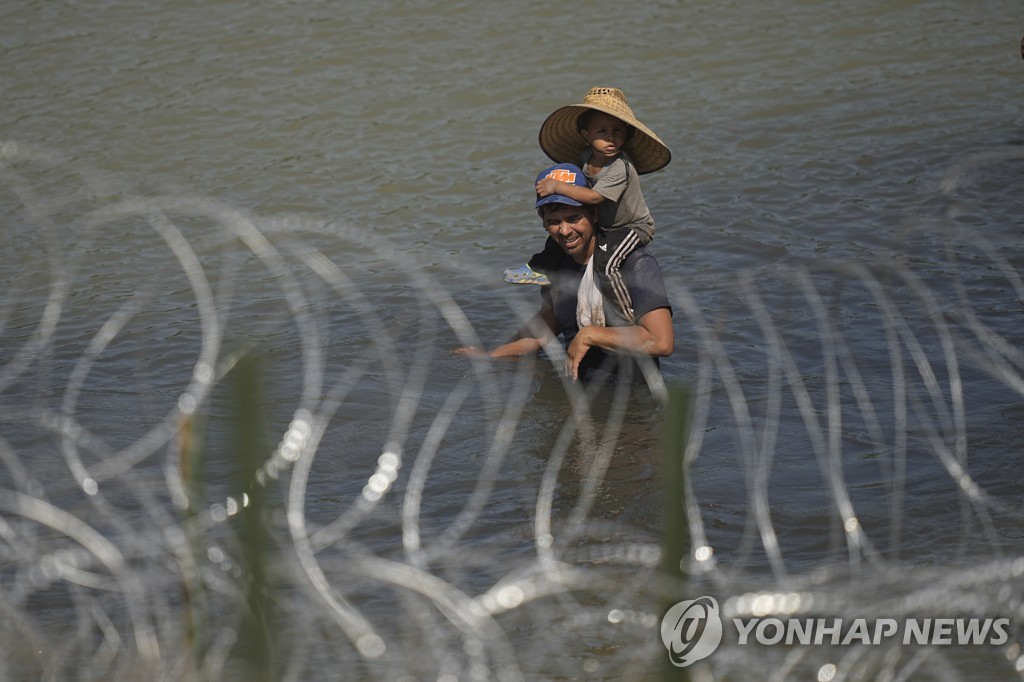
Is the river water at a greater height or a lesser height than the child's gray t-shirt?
lesser

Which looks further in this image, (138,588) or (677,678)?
(138,588)

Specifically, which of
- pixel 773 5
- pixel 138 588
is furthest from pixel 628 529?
pixel 773 5

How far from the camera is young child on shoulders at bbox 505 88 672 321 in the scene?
5.48 metres

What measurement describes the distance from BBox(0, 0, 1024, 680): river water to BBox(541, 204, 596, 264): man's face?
2.23 ft

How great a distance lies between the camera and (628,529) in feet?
16.1

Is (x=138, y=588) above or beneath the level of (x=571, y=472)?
above

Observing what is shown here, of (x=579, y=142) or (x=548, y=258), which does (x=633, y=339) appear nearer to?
(x=548, y=258)

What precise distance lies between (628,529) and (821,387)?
7.09ft

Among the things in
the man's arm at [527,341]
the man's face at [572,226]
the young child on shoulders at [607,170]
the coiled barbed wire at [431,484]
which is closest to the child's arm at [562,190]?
the young child on shoulders at [607,170]

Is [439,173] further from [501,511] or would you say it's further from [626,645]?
[626,645]

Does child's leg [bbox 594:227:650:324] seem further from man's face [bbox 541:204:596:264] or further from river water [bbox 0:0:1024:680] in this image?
river water [bbox 0:0:1024:680]

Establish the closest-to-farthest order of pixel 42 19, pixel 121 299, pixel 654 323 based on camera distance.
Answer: pixel 654 323 < pixel 121 299 < pixel 42 19

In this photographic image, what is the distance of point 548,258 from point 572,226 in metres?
0.55

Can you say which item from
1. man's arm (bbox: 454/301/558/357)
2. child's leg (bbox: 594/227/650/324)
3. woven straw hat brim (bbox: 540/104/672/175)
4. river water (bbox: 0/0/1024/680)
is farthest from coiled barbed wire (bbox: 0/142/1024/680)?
woven straw hat brim (bbox: 540/104/672/175)
